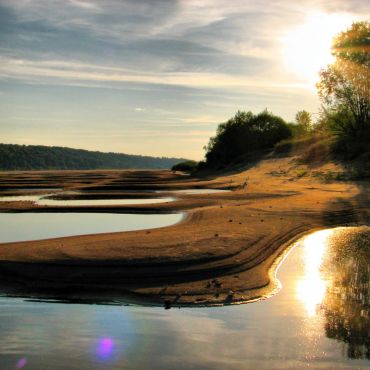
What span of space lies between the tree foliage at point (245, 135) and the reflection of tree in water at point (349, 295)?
72378mm

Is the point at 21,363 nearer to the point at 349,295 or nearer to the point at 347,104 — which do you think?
the point at 349,295

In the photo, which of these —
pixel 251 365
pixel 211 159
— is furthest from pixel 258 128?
pixel 251 365

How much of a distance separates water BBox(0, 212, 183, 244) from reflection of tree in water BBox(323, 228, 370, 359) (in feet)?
25.9

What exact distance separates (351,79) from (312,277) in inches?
1747

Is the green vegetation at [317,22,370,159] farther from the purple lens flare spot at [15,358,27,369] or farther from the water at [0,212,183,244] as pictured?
the purple lens flare spot at [15,358,27,369]

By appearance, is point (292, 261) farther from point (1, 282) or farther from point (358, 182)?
point (358, 182)

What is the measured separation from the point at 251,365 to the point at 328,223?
1386 centimetres

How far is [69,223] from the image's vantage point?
71.5 ft

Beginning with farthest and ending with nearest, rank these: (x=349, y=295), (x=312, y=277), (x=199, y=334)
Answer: (x=312, y=277) < (x=349, y=295) < (x=199, y=334)

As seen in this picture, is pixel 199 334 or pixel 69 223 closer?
pixel 199 334

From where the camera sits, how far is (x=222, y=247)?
43.4 feet

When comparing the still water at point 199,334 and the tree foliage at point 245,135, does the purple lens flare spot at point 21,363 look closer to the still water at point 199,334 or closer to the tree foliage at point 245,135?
the still water at point 199,334

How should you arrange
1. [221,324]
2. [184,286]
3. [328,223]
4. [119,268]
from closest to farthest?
[221,324] < [184,286] < [119,268] < [328,223]

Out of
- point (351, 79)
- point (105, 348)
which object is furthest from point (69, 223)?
point (351, 79)
